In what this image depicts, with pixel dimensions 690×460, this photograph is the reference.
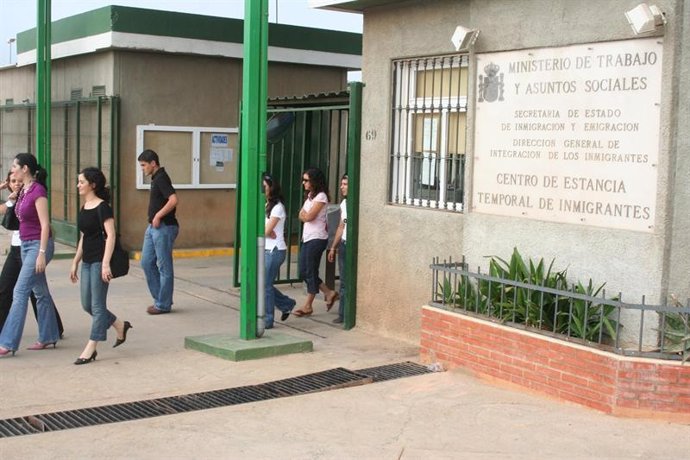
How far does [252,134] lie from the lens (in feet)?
27.0

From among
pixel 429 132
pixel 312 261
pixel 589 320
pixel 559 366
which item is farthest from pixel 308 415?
pixel 312 261

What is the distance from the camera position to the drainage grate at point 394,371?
25.0ft

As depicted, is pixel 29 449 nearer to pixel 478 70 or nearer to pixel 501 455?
pixel 501 455

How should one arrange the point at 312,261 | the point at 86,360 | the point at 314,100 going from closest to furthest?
1. the point at 86,360
2. the point at 312,261
3. the point at 314,100

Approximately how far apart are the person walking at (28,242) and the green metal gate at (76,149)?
6616 mm

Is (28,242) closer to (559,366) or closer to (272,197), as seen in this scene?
(272,197)

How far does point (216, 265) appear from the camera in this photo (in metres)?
14.6

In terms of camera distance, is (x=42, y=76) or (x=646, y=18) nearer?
(x=646, y=18)

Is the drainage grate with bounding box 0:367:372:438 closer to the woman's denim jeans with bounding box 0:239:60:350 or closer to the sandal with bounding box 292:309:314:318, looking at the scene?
the woman's denim jeans with bounding box 0:239:60:350

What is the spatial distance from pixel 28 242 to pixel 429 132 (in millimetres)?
3760

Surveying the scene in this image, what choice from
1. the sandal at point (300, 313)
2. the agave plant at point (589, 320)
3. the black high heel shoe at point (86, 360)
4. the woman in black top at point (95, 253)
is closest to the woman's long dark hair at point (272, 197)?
the sandal at point (300, 313)

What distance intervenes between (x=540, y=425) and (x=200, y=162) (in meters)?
10.4

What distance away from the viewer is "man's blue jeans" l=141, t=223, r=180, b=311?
33.9ft

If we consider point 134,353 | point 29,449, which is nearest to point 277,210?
point 134,353
